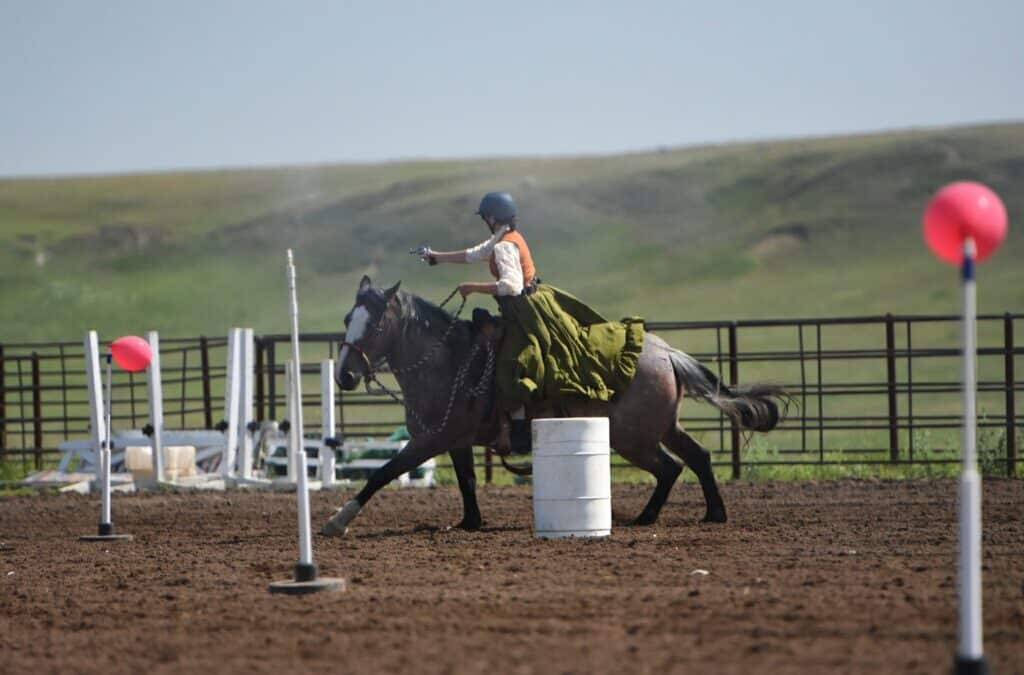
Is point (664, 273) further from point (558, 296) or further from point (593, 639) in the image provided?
point (593, 639)

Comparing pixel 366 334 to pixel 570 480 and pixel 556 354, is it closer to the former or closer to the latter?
pixel 556 354

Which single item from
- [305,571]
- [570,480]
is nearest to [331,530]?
[570,480]

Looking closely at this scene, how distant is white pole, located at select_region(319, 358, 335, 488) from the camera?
15383 millimetres

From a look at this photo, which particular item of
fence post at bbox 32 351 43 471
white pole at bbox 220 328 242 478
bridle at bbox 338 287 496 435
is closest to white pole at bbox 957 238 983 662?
bridle at bbox 338 287 496 435

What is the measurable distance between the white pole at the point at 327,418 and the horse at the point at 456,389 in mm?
3446

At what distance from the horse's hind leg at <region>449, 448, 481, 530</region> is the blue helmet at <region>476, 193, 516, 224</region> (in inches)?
→ 70.9

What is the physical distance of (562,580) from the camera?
828 centimetres

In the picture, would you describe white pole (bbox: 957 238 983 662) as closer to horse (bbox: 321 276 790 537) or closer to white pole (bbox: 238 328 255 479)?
horse (bbox: 321 276 790 537)

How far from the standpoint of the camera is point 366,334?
446 inches

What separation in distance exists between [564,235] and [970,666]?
75.3m

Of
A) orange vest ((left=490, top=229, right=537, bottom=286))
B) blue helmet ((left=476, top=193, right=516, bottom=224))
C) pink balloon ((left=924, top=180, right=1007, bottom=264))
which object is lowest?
pink balloon ((left=924, top=180, right=1007, bottom=264))

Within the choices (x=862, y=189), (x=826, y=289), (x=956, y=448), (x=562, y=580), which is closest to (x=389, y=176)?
(x=862, y=189)

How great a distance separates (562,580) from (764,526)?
11.3ft

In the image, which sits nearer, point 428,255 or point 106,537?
point 428,255
